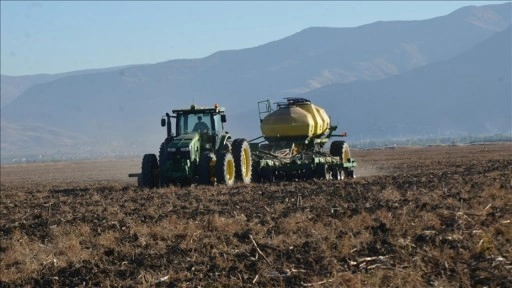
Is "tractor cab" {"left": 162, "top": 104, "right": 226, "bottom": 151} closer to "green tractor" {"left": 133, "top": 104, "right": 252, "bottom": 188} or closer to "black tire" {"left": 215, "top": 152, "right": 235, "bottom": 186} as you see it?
"green tractor" {"left": 133, "top": 104, "right": 252, "bottom": 188}

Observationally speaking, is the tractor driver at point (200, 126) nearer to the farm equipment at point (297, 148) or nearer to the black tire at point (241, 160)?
the black tire at point (241, 160)

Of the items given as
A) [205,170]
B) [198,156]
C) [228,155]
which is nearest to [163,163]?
[198,156]

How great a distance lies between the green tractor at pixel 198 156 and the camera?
24.6 metres

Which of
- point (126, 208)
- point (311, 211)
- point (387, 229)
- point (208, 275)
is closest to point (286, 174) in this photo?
point (126, 208)

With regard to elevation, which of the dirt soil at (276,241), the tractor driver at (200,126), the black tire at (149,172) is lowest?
the dirt soil at (276,241)

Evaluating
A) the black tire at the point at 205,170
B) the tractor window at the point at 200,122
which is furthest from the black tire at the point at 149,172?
the black tire at the point at 205,170

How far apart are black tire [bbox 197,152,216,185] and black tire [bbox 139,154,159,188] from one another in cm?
188

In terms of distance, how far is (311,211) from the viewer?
606 inches

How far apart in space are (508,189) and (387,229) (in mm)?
6249

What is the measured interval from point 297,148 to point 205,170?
6818 mm

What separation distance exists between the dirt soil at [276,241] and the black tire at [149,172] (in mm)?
6327

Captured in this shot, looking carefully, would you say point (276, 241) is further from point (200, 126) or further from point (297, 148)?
point (297, 148)

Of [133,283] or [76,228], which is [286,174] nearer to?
Result: [76,228]

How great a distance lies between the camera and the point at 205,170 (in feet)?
80.3
